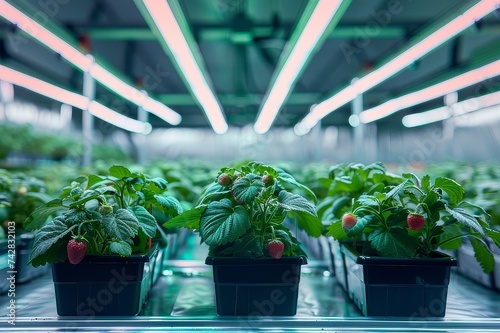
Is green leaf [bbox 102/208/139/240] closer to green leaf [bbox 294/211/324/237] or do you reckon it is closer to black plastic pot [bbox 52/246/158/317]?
black plastic pot [bbox 52/246/158/317]

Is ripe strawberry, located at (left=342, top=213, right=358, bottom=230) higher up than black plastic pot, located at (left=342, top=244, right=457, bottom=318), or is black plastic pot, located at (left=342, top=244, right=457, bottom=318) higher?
ripe strawberry, located at (left=342, top=213, right=358, bottom=230)

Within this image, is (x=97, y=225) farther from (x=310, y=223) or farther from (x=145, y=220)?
(x=310, y=223)

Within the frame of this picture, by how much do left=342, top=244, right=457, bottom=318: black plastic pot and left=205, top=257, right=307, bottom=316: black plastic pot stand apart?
0.60 ft

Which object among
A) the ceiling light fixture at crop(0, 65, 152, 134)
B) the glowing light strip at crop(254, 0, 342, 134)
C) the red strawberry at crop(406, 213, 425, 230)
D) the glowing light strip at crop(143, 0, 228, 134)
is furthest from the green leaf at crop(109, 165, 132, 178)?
the ceiling light fixture at crop(0, 65, 152, 134)

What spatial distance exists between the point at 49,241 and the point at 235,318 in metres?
0.47

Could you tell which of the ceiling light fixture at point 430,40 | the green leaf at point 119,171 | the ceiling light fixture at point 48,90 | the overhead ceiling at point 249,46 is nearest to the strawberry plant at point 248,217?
the green leaf at point 119,171

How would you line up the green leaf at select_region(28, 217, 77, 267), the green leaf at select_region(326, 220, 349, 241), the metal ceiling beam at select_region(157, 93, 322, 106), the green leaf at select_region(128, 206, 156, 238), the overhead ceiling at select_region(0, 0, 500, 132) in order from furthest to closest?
the metal ceiling beam at select_region(157, 93, 322, 106), the overhead ceiling at select_region(0, 0, 500, 132), the green leaf at select_region(326, 220, 349, 241), the green leaf at select_region(128, 206, 156, 238), the green leaf at select_region(28, 217, 77, 267)

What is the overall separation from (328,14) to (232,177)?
54.7 inches

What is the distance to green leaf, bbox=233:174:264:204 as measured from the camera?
0.90 meters

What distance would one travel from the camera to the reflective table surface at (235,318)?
2.85 ft

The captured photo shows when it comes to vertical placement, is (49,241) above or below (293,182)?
below

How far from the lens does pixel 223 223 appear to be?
910 mm

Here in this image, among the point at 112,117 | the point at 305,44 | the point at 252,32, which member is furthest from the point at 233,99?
the point at 305,44

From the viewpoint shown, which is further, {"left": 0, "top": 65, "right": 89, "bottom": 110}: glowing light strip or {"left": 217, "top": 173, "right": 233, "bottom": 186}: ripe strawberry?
{"left": 0, "top": 65, "right": 89, "bottom": 110}: glowing light strip
